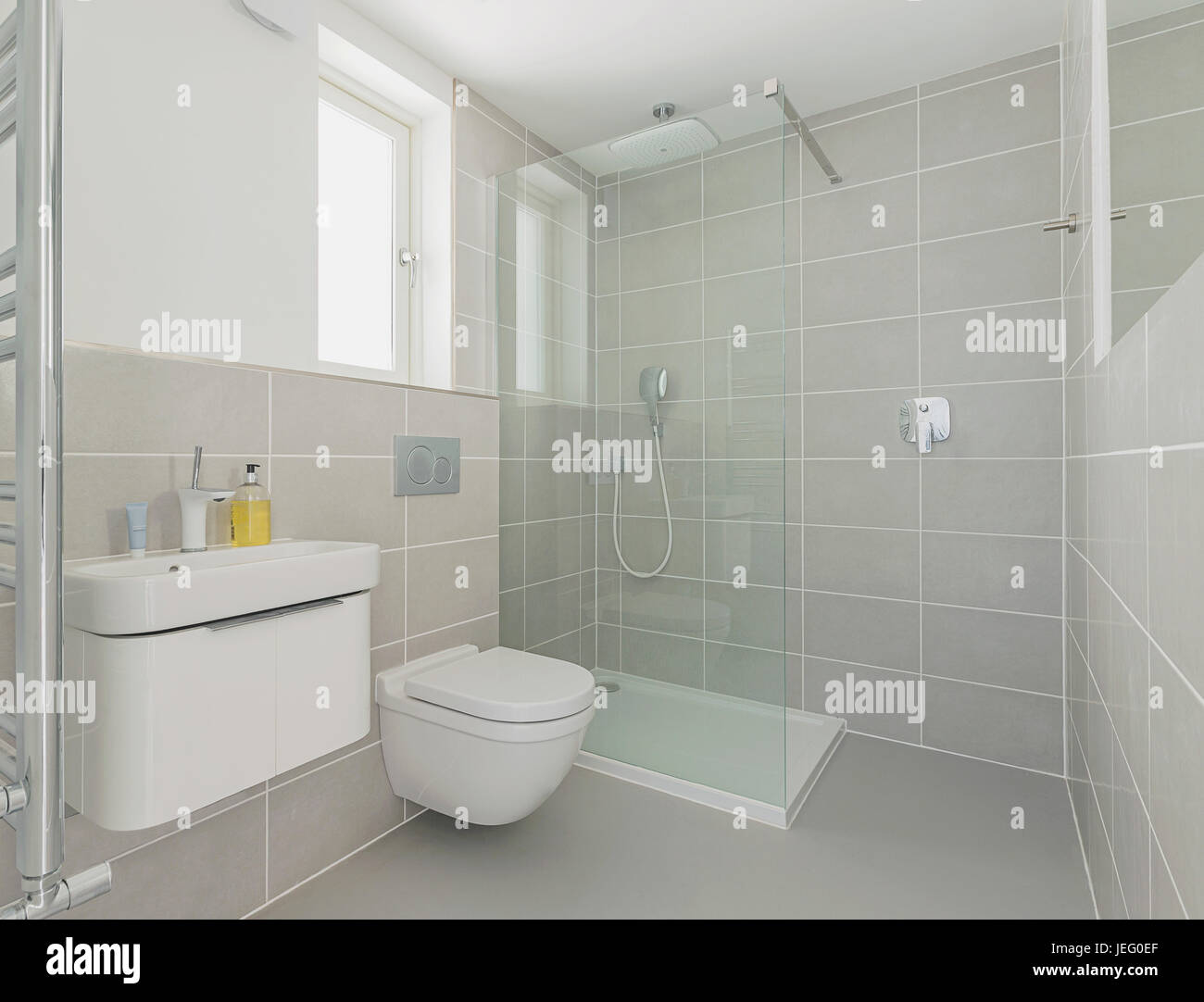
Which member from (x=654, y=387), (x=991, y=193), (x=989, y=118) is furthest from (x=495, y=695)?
(x=989, y=118)

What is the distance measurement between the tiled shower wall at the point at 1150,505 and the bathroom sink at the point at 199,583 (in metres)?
1.35

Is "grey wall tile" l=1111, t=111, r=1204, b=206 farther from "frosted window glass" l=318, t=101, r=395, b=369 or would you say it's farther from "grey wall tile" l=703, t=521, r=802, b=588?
"frosted window glass" l=318, t=101, r=395, b=369

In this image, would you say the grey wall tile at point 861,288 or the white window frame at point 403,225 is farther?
the grey wall tile at point 861,288

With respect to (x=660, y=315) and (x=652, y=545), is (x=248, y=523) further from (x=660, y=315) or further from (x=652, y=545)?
(x=660, y=315)

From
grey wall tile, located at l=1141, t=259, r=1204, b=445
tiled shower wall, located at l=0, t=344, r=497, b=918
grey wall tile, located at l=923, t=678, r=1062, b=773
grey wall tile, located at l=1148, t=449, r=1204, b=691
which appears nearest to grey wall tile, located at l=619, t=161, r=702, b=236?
tiled shower wall, located at l=0, t=344, r=497, b=918

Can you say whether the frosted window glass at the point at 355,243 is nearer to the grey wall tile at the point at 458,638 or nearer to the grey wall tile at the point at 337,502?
the grey wall tile at the point at 337,502

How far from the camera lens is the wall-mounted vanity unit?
111 centimetres

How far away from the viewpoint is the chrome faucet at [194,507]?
1363 millimetres

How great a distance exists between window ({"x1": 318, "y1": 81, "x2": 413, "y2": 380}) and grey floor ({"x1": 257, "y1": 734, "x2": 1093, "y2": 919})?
1443 mm

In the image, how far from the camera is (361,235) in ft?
7.26

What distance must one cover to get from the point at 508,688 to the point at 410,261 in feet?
4.94

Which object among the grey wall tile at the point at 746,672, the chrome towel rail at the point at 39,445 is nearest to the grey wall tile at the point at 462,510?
the grey wall tile at the point at 746,672

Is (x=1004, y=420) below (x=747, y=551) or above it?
above

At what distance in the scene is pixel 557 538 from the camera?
2.27 meters
